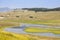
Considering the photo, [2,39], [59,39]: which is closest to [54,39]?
[59,39]

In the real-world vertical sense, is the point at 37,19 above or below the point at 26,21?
below

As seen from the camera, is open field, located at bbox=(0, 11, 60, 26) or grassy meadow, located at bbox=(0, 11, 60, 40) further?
open field, located at bbox=(0, 11, 60, 26)

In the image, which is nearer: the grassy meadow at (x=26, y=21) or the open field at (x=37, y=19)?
the grassy meadow at (x=26, y=21)

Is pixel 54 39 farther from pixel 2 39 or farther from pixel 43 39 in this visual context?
pixel 2 39

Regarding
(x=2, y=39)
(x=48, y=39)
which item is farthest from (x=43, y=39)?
(x=2, y=39)

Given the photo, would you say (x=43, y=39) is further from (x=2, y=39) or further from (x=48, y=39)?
(x=2, y=39)

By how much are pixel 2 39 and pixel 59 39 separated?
16203 millimetres

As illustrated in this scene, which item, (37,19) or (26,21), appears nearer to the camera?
Result: (26,21)

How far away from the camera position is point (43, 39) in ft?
105

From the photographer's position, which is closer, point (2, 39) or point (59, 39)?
point (2, 39)

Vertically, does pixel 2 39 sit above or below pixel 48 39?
above

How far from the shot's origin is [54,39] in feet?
105

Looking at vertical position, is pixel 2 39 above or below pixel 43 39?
above

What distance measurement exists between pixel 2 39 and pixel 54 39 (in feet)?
52.4
